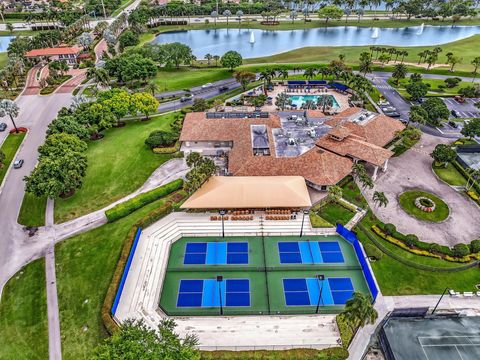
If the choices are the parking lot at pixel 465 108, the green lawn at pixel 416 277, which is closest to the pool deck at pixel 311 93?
the parking lot at pixel 465 108

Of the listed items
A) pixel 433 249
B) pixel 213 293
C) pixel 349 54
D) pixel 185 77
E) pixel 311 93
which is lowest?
pixel 213 293

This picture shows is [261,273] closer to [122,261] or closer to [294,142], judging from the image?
[122,261]

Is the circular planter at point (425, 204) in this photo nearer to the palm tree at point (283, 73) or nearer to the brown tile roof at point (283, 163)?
the brown tile roof at point (283, 163)

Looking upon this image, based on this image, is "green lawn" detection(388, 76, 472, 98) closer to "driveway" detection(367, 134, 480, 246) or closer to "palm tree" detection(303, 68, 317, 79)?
"palm tree" detection(303, 68, 317, 79)

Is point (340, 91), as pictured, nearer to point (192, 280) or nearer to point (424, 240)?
point (424, 240)

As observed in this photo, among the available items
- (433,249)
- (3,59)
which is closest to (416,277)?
(433,249)

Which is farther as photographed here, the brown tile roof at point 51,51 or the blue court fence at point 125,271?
the brown tile roof at point 51,51

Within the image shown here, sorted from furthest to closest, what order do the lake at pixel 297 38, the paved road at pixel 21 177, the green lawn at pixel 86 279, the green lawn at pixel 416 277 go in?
1. the lake at pixel 297 38
2. the paved road at pixel 21 177
3. the green lawn at pixel 416 277
4. the green lawn at pixel 86 279

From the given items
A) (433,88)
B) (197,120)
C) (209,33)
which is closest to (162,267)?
(197,120)
